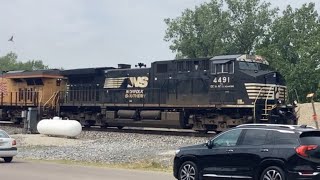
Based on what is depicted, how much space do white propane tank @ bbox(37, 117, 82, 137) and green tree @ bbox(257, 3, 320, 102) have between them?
29.7 meters

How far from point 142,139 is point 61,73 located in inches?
523

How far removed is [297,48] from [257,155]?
2040 inches

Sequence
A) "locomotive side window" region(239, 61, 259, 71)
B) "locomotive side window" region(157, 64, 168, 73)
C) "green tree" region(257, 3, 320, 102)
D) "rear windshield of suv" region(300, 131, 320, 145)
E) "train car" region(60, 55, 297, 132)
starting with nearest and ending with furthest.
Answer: "rear windshield of suv" region(300, 131, 320, 145) → "train car" region(60, 55, 297, 132) → "locomotive side window" region(239, 61, 259, 71) → "locomotive side window" region(157, 64, 168, 73) → "green tree" region(257, 3, 320, 102)

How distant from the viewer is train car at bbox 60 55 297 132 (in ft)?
93.1

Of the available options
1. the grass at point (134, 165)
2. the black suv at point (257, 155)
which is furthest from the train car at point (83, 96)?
the black suv at point (257, 155)

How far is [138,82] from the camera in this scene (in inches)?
1345

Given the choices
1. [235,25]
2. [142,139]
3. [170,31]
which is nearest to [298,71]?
[235,25]

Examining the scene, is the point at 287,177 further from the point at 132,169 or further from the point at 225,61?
the point at 225,61

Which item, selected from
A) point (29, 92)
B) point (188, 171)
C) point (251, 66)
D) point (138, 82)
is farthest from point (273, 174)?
point (29, 92)

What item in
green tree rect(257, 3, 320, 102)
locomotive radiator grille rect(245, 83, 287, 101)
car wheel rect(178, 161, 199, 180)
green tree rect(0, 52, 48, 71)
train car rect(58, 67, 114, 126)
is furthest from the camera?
green tree rect(0, 52, 48, 71)

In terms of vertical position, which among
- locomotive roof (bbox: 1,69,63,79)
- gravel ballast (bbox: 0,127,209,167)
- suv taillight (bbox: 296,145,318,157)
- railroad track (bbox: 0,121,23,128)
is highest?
locomotive roof (bbox: 1,69,63,79)

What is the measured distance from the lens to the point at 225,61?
29.2m

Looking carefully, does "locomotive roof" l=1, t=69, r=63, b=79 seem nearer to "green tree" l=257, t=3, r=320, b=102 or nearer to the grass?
the grass

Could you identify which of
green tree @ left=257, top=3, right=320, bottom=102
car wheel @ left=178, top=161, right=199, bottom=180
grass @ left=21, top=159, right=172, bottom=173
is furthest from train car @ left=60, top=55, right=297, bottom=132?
green tree @ left=257, top=3, right=320, bottom=102
